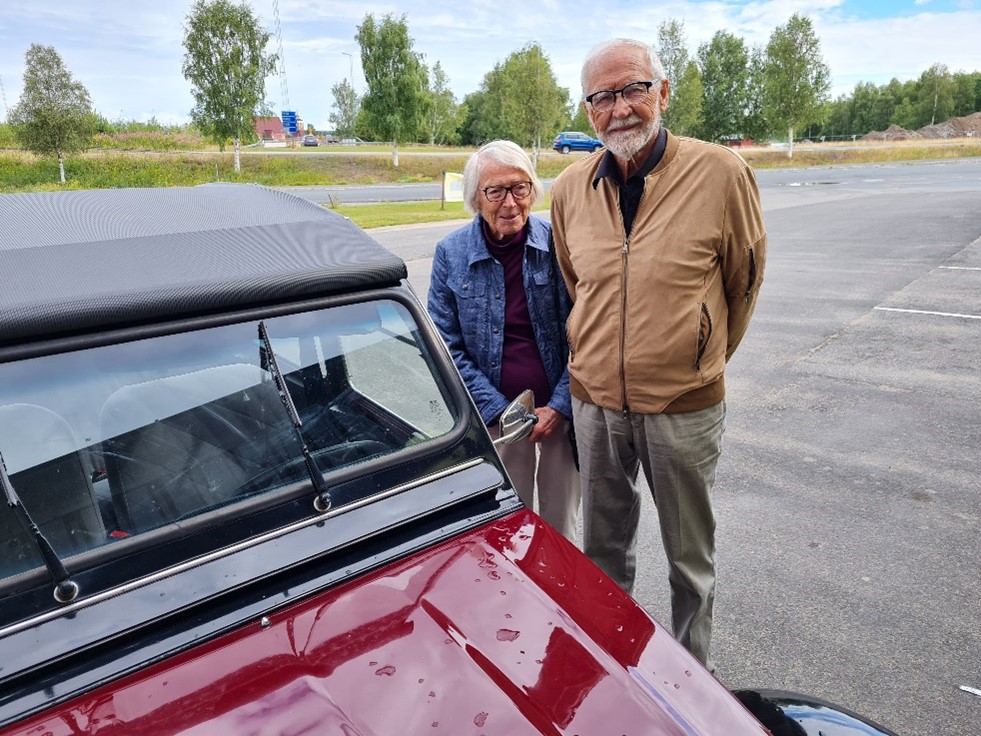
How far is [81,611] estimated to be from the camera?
1445 mm

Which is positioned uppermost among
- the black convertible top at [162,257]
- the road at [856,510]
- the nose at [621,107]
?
the nose at [621,107]

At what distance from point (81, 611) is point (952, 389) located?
21.1 feet

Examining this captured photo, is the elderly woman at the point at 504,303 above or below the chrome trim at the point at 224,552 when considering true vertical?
above

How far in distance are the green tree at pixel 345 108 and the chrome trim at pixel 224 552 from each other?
8605 centimetres

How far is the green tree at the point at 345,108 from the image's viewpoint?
272 ft

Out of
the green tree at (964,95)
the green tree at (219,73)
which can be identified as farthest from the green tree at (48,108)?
the green tree at (964,95)

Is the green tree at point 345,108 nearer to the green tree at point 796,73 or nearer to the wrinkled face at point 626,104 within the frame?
the green tree at point 796,73

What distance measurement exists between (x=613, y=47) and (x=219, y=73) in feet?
126

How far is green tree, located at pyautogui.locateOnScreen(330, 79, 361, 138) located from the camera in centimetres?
8281

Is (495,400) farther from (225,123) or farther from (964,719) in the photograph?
(225,123)

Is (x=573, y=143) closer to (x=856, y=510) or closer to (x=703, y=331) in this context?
(x=856, y=510)

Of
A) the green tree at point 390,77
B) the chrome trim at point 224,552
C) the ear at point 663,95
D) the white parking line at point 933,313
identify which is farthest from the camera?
the green tree at point 390,77

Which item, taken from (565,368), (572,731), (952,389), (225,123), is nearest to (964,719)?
(565,368)

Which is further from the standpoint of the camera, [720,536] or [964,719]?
[720,536]
